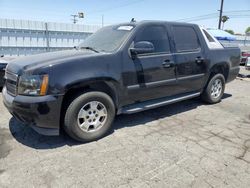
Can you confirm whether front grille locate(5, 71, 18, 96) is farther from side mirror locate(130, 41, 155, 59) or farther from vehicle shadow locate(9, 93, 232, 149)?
side mirror locate(130, 41, 155, 59)

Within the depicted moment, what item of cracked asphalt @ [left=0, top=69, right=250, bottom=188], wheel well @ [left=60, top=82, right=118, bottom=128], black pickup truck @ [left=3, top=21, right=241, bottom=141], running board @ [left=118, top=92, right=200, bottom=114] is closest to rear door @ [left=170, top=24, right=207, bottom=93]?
black pickup truck @ [left=3, top=21, right=241, bottom=141]

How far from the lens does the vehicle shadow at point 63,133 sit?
3.45 m

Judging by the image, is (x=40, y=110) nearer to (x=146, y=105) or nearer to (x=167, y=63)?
(x=146, y=105)

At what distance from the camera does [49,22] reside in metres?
9.59

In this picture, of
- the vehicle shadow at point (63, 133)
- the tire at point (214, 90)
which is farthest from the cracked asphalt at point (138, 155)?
the tire at point (214, 90)

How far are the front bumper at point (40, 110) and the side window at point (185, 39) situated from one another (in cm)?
264

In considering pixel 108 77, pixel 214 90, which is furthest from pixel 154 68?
pixel 214 90

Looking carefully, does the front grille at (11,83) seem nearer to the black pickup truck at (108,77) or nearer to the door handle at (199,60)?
the black pickup truck at (108,77)

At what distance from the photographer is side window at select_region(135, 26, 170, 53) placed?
13.1 ft

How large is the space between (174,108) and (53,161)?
3131 millimetres

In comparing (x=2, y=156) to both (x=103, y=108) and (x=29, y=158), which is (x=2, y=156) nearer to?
(x=29, y=158)

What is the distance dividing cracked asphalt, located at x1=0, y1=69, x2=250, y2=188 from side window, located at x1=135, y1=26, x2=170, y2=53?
1.40 m

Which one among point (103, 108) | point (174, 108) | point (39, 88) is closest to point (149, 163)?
point (103, 108)

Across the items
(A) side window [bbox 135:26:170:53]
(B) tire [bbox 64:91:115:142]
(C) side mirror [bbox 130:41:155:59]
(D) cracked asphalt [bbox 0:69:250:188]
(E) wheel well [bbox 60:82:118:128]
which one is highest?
(A) side window [bbox 135:26:170:53]
